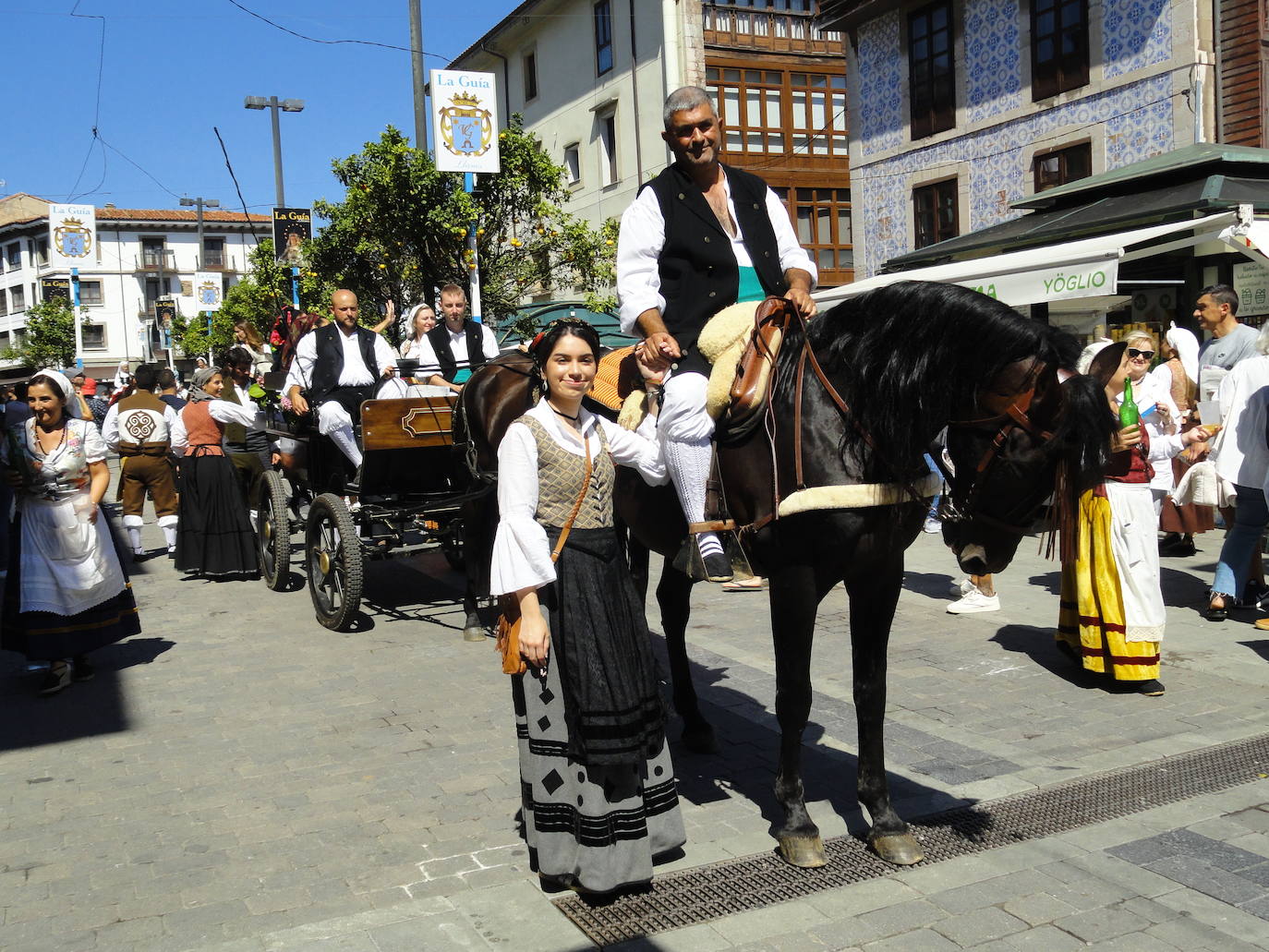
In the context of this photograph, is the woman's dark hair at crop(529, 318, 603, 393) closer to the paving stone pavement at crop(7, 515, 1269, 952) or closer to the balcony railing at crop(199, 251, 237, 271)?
the paving stone pavement at crop(7, 515, 1269, 952)

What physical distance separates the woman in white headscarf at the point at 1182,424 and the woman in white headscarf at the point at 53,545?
8211 millimetres

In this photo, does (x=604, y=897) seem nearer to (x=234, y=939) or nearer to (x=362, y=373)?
(x=234, y=939)

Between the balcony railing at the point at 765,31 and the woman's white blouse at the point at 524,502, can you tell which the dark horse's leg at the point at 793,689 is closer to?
the woman's white blouse at the point at 524,502

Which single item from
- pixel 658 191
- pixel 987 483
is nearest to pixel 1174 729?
pixel 987 483

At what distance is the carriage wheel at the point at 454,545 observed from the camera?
8.47 m

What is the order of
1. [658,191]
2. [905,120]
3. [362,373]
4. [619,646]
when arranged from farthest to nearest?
[905,120], [362,373], [658,191], [619,646]

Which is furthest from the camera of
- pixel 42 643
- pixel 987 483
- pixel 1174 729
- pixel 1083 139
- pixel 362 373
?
pixel 1083 139

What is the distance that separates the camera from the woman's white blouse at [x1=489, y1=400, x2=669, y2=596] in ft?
11.5

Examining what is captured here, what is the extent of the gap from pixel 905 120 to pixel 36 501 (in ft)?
59.1

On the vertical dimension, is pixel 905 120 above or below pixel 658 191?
above

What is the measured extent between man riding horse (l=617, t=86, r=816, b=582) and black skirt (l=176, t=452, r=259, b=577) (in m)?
7.49

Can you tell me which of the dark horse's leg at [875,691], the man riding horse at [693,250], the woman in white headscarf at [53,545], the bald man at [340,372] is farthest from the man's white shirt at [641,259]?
the bald man at [340,372]

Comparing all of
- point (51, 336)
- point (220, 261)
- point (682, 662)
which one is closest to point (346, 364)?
point (682, 662)

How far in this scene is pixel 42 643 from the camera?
674cm
